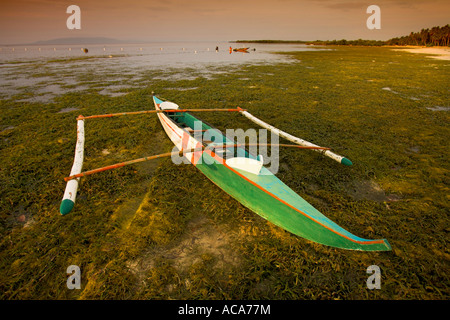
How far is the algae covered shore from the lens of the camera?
3.24 metres

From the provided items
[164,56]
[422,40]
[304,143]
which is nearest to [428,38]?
[422,40]

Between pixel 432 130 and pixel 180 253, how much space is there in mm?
10877

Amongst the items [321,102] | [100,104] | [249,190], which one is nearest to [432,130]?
[321,102]

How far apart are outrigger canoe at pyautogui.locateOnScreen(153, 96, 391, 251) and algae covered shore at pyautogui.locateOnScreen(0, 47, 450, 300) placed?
0.41 meters

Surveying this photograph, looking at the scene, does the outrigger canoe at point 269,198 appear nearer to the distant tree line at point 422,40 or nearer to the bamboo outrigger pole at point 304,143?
the bamboo outrigger pole at point 304,143

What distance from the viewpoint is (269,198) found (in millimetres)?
3779

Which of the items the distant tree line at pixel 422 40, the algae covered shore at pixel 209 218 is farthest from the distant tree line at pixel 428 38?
the algae covered shore at pixel 209 218

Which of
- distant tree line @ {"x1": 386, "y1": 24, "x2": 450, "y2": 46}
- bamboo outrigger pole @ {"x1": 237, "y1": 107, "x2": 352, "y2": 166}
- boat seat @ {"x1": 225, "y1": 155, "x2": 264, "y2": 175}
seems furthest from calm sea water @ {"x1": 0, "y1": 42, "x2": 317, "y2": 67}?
distant tree line @ {"x1": 386, "y1": 24, "x2": 450, "y2": 46}

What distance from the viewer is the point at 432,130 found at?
8.38 meters

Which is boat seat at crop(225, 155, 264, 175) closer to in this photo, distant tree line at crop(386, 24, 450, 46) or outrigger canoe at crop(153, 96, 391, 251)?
outrigger canoe at crop(153, 96, 391, 251)
